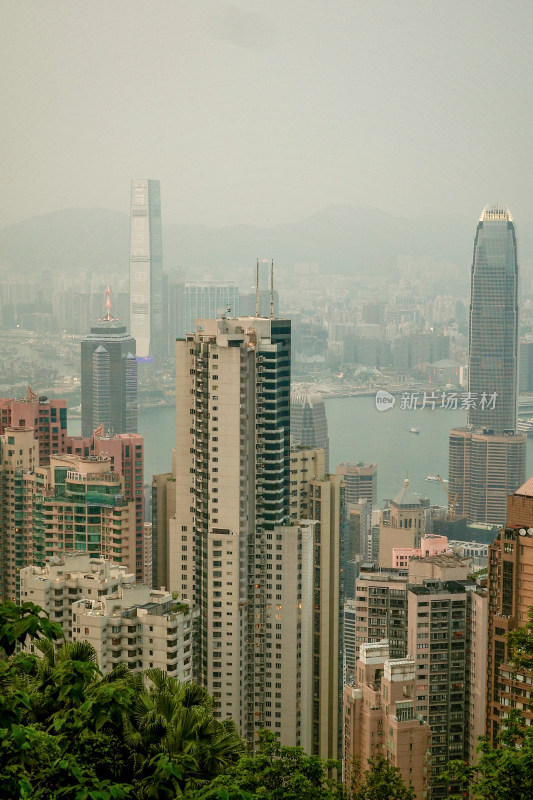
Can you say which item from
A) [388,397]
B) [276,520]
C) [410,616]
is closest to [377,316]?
[388,397]

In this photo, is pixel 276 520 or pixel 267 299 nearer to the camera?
pixel 276 520

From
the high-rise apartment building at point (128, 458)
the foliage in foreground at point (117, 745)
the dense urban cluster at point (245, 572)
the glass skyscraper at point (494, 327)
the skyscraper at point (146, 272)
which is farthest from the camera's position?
the glass skyscraper at point (494, 327)

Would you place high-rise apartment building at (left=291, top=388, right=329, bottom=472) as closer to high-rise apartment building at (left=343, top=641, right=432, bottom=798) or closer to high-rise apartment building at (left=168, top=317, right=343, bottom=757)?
high-rise apartment building at (left=168, top=317, right=343, bottom=757)

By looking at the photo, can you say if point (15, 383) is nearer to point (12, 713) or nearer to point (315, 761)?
point (315, 761)

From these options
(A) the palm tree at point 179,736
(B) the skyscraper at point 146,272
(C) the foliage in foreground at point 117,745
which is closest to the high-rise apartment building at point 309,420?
(B) the skyscraper at point 146,272

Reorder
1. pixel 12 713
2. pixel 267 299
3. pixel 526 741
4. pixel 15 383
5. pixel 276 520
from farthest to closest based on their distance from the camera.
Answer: pixel 15 383 → pixel 267 299 → pixel 276 520 → pixel 526 741 → pixel 12 713

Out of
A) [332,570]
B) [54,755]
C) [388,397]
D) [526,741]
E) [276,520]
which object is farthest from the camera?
[388,397]

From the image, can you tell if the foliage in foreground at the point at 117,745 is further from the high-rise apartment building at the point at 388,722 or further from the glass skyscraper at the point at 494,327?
the glass skyscraper at the point at 494,327
